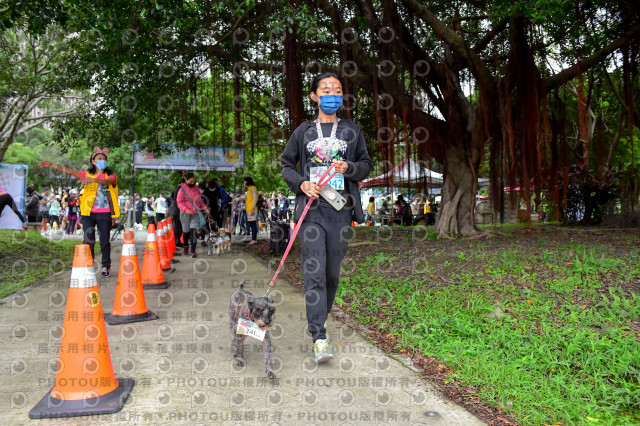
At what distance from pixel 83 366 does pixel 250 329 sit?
95cm

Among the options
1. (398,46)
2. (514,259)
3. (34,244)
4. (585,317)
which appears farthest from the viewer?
(34,244)

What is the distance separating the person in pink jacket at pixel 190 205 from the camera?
898 centimetres

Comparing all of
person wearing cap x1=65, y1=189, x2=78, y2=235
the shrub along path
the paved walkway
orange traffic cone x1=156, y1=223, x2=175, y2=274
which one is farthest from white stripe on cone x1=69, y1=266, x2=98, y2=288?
person wearing cap x1=65, y1=189, x2=78, y2=235

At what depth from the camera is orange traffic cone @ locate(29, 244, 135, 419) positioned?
2.46m

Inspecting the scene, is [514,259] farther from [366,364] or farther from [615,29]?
[615,29]

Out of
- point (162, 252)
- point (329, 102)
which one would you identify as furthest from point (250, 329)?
point (162, 252)

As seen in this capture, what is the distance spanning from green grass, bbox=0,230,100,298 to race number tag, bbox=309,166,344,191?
4.46 metres

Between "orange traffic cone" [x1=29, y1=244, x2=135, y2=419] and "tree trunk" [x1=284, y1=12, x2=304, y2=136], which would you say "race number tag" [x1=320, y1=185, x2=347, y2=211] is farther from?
"tree trunk" [x1=284, y1=12, x2=304, y2=136]

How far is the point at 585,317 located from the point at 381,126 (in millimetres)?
5341

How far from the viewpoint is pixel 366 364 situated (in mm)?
3166

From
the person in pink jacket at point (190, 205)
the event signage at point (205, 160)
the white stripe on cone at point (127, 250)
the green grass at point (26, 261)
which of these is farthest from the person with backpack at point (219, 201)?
the white stripe on cone at point (127, 250)

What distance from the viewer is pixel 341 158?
3.40 meters

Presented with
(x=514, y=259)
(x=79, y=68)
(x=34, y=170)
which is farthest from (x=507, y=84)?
(x=34, y=170)

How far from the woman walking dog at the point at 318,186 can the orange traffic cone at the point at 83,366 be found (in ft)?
4.25
